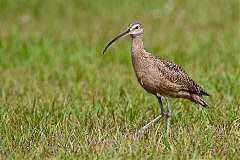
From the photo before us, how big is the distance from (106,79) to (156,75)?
3.21 metres

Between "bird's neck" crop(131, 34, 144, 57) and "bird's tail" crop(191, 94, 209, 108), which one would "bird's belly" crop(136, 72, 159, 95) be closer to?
"bird's neck" crop(131, 34, 144, 57)

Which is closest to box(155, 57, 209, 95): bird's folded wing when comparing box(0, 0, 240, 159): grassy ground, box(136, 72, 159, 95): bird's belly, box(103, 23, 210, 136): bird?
box(103, 23, 210, 136): bird

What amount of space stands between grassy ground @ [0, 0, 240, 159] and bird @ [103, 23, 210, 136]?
1.11 ft

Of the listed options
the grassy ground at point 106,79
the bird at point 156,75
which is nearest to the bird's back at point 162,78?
the bird at point 156,75

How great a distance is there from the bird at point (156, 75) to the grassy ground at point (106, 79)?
0.34 metres

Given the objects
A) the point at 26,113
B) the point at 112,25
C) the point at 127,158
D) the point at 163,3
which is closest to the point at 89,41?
the point at 112,25

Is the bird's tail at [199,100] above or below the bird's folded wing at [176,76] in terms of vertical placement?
below

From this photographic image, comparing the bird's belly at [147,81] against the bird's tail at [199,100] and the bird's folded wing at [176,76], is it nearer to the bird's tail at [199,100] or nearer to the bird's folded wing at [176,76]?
the bird's folded wing at [176,76]

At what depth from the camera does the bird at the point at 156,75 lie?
720 cm

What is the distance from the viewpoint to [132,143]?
6.45 meters

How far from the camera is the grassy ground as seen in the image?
254 inches

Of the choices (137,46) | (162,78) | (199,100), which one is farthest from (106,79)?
(162,78)

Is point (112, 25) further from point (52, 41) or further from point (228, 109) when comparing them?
point (228, 109)

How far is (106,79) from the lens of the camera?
34.0 feet
